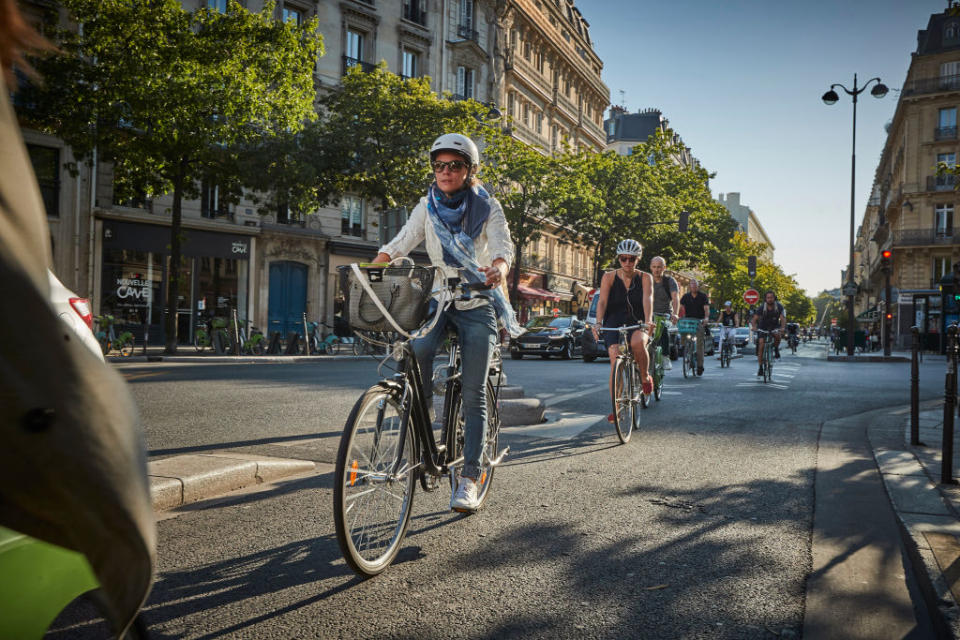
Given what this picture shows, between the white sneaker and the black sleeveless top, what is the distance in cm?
407

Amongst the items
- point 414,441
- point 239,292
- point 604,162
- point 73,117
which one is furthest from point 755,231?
point 414,441

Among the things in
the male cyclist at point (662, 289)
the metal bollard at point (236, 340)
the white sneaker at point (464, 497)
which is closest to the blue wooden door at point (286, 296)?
the metal bollard at point (236, 340)

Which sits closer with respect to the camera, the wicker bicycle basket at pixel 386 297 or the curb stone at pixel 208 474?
the wicker bicycle basket at pixel 386 297

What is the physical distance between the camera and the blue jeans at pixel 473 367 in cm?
399

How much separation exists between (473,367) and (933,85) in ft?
202

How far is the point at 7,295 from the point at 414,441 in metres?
2.91

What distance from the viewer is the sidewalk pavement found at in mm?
2949

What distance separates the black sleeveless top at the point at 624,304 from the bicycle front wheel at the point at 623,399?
19.5 inches

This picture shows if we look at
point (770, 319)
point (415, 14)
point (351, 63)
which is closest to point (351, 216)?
point (351, 63)

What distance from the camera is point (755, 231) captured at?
540 ft

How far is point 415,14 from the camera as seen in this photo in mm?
36125

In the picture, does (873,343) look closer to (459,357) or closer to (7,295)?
(459,357)

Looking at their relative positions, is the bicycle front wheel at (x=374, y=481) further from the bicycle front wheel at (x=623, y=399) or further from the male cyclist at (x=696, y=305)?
the male cyclist at (x=696, y=305)

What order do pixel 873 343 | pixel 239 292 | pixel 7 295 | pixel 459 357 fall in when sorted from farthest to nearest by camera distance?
pixel 873 343 < pixel 239 292 < pixel 459 357 < pixel 7 295
